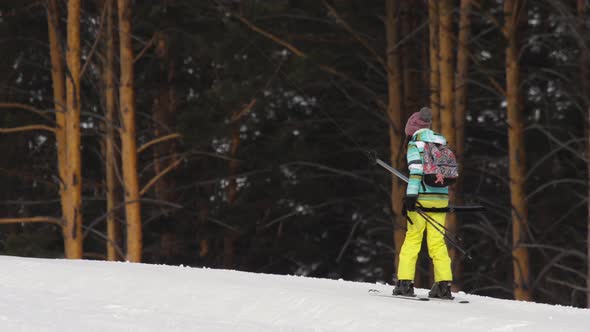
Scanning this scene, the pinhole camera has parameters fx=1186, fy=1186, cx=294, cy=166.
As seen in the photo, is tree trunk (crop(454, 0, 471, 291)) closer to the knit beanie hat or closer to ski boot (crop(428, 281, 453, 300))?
ski boot (crop(428, 281, 453, 300))

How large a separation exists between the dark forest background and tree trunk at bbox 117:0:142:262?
12.7 inches

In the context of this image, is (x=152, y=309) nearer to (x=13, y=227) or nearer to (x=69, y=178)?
(x=69, y=178)

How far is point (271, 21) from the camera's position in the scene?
21109mm

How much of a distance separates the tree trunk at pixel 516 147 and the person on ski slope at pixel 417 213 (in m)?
7.78

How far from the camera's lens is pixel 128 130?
19.8m

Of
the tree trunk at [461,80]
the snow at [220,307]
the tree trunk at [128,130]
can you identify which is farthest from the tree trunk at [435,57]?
the snow at [220,307]

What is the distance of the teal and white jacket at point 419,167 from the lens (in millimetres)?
10188

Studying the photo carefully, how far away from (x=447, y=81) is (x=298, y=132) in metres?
10.8

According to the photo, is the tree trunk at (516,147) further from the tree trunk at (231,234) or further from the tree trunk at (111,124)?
the tree trunk at (231,234)

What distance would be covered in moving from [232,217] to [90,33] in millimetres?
5548

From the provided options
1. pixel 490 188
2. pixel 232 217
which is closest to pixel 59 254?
pixel 232 217

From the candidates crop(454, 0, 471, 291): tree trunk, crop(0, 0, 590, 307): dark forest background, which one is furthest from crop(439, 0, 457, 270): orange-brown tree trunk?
→ crop(0, 0, 590, 307): dark forest background

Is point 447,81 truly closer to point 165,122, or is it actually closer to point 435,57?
point 435,57

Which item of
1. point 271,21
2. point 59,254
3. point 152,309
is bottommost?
point 152,309
